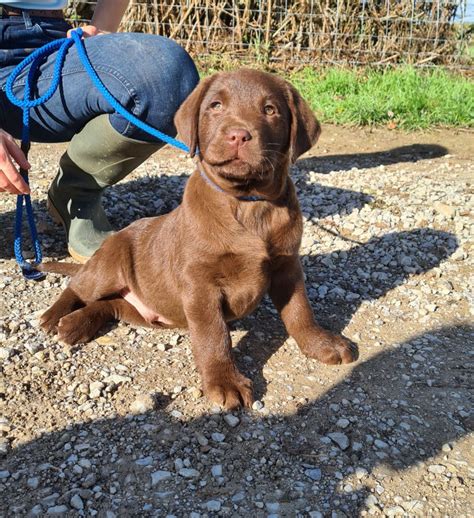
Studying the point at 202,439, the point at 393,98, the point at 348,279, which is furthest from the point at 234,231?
the point at 393,98

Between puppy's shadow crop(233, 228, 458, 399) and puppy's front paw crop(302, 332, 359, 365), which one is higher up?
puppy's front paw crop(302, 332, 359, 365)

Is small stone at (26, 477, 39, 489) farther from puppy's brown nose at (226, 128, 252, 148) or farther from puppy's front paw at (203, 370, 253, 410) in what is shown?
puppy's brown nose at (226, 128, 252, 148)

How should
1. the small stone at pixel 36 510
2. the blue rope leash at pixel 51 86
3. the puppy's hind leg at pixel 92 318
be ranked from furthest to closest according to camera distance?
1. the blue rope leash at pixel 51 86
2. the puppy's hind leg at pixel 92 318
3. the small stone at pixel 36 510

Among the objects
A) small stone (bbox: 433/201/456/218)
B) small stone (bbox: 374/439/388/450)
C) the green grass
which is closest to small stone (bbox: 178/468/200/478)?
small stone (bbox: 374/439/388/450)

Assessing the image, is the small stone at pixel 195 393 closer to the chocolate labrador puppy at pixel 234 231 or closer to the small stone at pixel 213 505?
the chocolate labrador puppy at pixel 234 231

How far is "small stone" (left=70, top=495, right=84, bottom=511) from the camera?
2.26 m

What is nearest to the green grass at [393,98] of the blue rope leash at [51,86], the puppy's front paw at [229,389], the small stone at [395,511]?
the blue rope leash at [51,86]

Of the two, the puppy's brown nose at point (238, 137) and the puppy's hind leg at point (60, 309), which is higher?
the puppy's brown nose at point (238, 137)

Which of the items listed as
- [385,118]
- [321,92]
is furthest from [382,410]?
[321,92]

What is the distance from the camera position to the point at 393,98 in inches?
307

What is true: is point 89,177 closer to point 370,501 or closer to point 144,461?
point 144,461

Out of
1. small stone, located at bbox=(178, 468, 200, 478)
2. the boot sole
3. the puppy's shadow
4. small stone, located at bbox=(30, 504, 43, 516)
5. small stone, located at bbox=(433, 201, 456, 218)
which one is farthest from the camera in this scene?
small stone, located at bbox=(433, 201, 456, 218)

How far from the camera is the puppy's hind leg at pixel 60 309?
3.37 m

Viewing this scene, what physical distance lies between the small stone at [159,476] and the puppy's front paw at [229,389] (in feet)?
1.49
